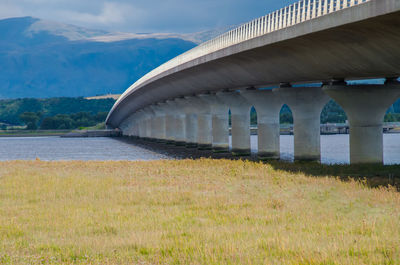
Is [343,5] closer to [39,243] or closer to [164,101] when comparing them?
[39,243]

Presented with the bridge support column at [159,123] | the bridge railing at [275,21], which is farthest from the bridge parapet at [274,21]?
the bridge support column at [159,123]

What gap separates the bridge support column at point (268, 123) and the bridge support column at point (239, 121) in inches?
324

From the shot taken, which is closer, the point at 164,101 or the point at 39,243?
the point at 39,243

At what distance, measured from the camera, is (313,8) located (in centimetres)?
2950

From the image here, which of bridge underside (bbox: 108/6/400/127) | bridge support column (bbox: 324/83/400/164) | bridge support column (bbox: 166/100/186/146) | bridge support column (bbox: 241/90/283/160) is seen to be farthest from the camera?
bridge support column (bbox: 166/100/186/146)

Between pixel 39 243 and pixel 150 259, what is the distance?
3.25 metres

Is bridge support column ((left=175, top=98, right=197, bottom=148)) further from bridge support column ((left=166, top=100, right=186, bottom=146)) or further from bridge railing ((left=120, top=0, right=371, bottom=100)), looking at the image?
bridge railing ((left=120, top=0, right=371, bottom=100))

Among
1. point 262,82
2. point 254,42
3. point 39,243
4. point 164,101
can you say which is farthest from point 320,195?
point 164,101

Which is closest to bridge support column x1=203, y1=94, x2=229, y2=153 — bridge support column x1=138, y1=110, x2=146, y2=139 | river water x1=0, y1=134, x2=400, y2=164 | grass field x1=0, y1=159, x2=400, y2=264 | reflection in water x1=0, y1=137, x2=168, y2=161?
river water x1=0, y1=134, x2=400, y2=164

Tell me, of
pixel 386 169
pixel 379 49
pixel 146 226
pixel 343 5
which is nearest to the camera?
pixel 146 226

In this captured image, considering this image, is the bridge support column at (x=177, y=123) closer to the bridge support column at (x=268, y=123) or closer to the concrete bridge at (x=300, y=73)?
the concrete bridge at (x=300, y=73)

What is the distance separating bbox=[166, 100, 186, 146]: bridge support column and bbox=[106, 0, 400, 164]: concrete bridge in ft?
43.4

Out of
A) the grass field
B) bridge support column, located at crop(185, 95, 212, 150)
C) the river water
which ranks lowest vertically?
the river water

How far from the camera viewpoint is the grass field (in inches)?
460
